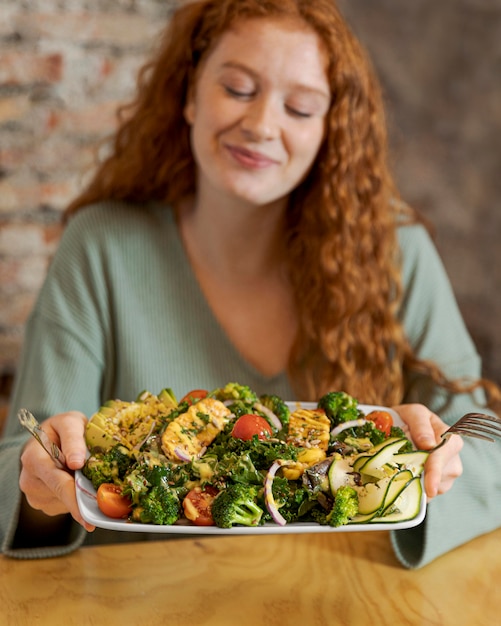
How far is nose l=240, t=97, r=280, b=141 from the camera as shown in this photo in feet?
5.71

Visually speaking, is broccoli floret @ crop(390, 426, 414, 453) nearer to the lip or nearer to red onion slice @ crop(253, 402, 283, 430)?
red onion slice @ crop(253, 402, 283, 430)

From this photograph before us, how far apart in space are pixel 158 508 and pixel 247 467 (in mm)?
136

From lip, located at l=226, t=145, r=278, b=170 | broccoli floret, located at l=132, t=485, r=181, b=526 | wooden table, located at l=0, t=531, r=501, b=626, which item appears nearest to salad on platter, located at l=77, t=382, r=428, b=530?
broccoli floret, located at l=132, t=485, r=181, b=526

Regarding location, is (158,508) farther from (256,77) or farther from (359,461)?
(256,77)

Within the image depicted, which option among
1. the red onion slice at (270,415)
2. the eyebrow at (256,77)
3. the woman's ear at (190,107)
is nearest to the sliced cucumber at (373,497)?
the red onion slice at (270,415)

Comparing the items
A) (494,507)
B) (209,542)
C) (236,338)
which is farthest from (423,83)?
(209,542)

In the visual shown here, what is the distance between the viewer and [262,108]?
175cm

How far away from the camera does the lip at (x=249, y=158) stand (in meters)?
1.78

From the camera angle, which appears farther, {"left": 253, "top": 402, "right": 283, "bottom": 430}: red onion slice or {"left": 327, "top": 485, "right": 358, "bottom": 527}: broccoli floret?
{"left": 253, "top": 402, "right": 283, "bottom": 430}: red onion slice

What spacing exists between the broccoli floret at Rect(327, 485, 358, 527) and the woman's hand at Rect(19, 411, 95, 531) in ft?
1.13

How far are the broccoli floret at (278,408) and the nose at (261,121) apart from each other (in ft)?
2.13

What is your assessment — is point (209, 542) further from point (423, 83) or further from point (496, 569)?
point (423, 83)

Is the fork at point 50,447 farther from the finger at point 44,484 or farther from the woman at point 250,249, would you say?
Result: the woman at point 250,249

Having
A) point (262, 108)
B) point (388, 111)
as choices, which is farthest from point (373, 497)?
point (388, 111)
